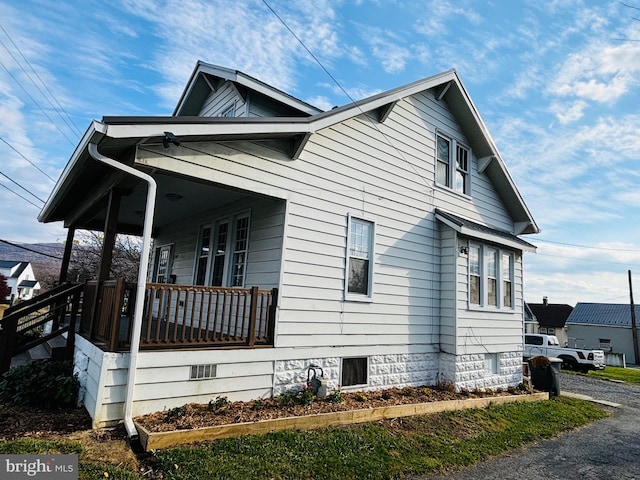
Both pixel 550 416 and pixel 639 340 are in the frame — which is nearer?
pixel 550 416

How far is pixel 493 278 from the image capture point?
416 inches

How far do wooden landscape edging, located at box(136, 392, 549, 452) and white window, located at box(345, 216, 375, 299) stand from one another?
2207mm

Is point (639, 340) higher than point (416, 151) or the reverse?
the reverse

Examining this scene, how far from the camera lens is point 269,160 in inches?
263

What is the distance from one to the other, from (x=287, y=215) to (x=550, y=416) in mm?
7372

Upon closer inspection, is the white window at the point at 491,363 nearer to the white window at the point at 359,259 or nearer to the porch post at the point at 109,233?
the white window at the point at 359,259

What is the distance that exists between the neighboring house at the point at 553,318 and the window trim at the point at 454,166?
4169 cm

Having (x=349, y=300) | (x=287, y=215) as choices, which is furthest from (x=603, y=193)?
(x=287, y=215)

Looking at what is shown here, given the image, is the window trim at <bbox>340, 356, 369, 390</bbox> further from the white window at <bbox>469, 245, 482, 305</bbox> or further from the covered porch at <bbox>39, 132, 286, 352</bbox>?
the white window at <bbox>469, 245, 482, 305</bbox>

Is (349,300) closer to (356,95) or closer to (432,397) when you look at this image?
(432,397)

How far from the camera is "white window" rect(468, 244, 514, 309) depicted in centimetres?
996

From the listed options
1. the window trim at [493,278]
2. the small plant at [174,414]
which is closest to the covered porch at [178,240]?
the small plant at [174,414]

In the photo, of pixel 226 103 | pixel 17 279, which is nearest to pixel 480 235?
pixel 226 103

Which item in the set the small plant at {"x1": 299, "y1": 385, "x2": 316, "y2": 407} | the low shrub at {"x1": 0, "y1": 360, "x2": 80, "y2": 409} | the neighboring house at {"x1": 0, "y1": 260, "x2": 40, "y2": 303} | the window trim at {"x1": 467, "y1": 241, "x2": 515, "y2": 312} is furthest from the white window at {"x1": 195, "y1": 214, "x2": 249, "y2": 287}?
the neighboring house at {"x1": 0, "y1": 260, "x2": 40, "y2": 303}
